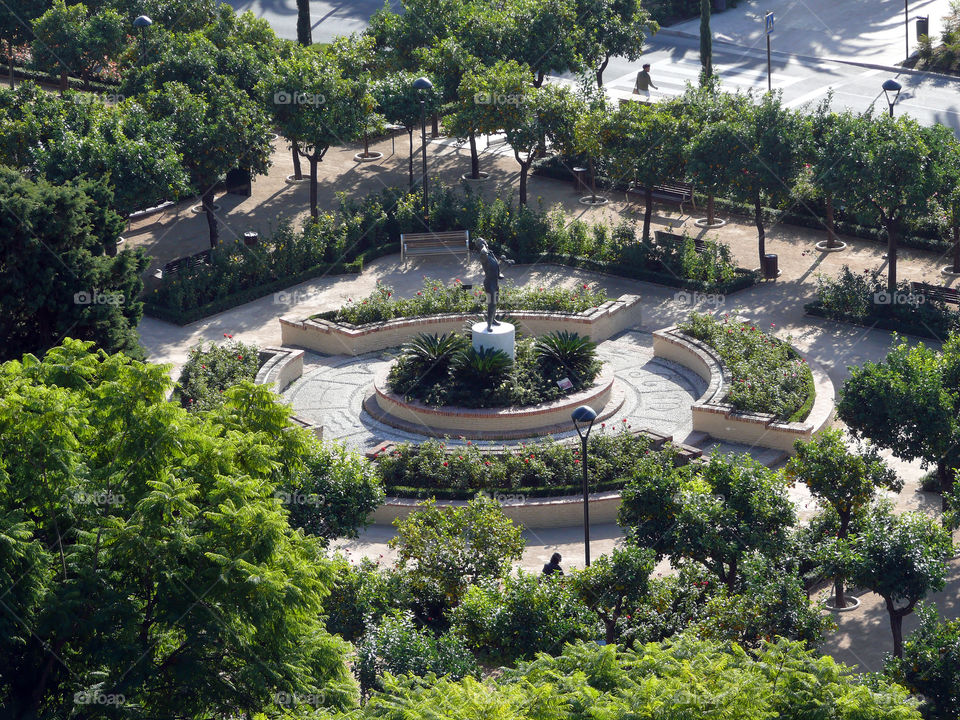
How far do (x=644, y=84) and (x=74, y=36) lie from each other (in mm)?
20174

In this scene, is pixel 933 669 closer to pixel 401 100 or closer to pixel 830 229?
pixel 830 229

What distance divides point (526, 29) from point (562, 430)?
21000 mm

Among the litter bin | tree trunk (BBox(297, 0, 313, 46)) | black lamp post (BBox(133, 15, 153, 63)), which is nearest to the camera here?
the litter bin

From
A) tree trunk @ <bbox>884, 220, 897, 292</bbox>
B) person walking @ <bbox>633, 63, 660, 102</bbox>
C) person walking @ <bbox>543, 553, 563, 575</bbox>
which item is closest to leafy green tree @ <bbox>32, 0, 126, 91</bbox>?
person walking @ <bbox>633, 63, 660, 102</bbox>

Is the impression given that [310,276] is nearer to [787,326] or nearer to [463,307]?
[463,307]

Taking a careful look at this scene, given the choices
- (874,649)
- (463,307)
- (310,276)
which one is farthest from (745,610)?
(310,276)

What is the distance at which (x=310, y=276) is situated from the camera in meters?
40.6

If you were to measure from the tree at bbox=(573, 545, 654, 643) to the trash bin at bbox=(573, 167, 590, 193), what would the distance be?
24.5m

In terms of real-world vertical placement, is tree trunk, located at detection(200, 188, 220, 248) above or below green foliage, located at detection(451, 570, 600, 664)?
above

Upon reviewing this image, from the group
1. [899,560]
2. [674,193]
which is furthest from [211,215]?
[899,560]

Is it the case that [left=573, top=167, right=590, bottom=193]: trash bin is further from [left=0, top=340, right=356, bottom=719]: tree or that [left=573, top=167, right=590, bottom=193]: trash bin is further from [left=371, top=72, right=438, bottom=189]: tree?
[left=0, top=340, right=356, bottom=719]: tree

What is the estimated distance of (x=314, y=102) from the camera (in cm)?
4238

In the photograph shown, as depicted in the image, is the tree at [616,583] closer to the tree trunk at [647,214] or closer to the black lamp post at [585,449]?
the black lamp post at [585,449]

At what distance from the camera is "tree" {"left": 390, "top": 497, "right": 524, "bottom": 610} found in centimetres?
2488
